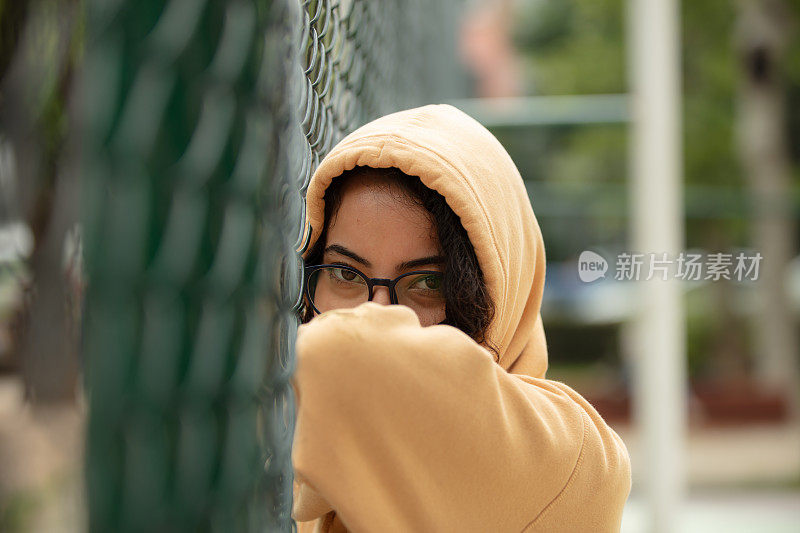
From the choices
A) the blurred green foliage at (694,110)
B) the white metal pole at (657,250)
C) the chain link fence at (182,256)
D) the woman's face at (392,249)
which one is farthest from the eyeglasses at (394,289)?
the blurred green foliage at (694,110)

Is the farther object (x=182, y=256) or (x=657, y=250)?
(x=657, y=250)

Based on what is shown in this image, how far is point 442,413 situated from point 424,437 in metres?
0.03

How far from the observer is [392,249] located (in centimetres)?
123

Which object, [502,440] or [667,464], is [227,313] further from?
[667,464]

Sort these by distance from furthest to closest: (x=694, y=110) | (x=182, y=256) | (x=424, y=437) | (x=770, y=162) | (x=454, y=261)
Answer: (x=694, y=110) → (x=770, y=162) → (x=454, y=261) → (x=424, y=437) → (x=182, y=256)

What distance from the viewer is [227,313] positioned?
1.67ft

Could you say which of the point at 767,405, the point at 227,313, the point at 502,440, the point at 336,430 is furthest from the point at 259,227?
the point at 767,405

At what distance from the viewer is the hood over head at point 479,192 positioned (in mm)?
1222

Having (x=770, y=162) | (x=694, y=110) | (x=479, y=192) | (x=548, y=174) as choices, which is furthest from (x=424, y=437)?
(x=694, y=110)

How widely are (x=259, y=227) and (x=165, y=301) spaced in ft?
0.38

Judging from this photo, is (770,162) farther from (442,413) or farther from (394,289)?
(442,413)

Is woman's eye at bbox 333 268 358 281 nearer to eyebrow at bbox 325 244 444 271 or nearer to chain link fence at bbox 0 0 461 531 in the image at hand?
eyebrow at bbox 325 244 444 271

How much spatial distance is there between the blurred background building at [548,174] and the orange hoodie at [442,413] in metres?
0.09

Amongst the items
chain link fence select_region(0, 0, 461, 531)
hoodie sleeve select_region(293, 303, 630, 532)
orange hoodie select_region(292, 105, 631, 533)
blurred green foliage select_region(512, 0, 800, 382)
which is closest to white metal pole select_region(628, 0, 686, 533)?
orange hoodie select_region(292, 105, 631, 533)
